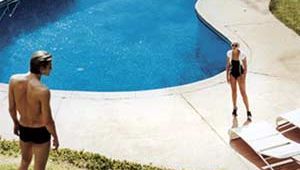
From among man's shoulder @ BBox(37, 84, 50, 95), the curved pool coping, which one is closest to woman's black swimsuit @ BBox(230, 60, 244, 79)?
the curved pool coping

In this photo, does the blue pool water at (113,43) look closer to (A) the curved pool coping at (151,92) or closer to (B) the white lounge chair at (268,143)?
(A) the curved pool coping at (151,92)

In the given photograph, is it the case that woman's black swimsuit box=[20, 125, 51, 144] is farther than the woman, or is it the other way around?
the woman

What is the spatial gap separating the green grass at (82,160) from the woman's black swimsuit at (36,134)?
5.77 feet

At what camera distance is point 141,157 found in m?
9.17

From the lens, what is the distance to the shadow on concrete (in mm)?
15914

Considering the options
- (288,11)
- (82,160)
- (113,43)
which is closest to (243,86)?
(82,160)

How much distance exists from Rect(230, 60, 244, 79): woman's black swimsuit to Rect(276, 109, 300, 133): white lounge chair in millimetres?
1041

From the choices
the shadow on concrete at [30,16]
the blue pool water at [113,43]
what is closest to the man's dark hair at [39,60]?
the blue pool water at [113,43]

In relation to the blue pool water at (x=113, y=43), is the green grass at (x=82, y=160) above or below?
above

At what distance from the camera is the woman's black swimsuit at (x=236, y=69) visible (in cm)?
1003

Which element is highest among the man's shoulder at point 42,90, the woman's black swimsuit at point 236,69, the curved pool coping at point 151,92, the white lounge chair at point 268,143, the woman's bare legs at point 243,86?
the man's shoulder at point 42,90

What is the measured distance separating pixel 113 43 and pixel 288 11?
5191mm

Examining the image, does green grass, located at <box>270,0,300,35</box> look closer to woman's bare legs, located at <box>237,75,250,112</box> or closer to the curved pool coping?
the curved pool coping

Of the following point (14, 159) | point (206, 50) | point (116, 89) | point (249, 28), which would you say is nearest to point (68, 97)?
point (116, 89)
